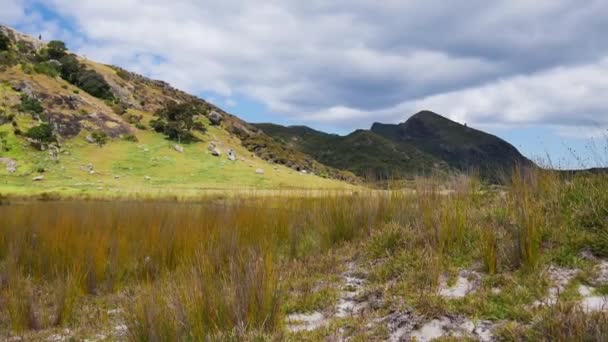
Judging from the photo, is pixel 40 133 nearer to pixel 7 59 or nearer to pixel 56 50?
pixel 7 59

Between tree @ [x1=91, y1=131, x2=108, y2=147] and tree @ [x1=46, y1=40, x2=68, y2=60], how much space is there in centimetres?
1889

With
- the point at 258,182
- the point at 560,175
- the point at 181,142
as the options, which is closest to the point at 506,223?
the point at 560,175

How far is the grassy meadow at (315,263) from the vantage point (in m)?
3.32

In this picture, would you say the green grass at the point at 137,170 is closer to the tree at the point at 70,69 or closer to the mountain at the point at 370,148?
the tree at the point at 70,69

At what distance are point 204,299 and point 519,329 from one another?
2191 millimetres

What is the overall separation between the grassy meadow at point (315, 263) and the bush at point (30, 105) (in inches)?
1155

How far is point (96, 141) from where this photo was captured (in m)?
34.3

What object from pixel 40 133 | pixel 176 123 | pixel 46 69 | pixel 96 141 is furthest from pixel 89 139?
pixel 46 69

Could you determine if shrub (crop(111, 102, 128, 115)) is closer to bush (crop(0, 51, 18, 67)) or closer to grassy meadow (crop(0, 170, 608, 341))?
bush (crop(0, 51, 18, 67))

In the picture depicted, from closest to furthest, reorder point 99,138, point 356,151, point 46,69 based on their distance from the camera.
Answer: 1. point 99,138
2. point 46,69
3. point 356,151

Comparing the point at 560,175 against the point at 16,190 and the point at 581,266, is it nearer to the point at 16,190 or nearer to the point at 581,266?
→ the point at 581,266

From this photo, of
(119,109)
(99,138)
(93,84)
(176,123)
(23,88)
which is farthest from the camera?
(93,84)

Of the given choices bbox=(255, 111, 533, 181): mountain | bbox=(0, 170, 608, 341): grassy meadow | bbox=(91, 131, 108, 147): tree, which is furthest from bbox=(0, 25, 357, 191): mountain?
bbox=(255, 111, 533, 181): mountain

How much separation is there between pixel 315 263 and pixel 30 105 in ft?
114
